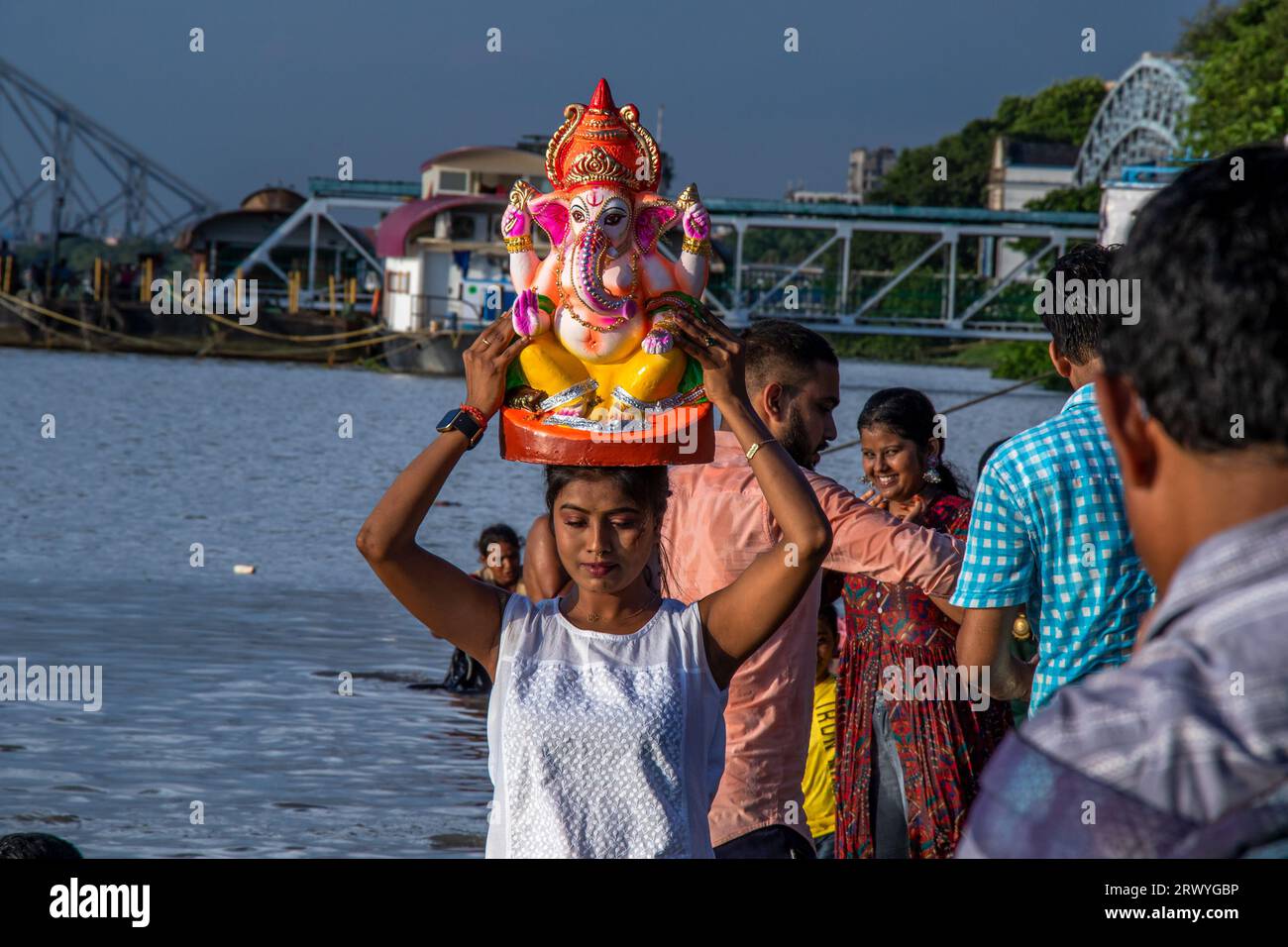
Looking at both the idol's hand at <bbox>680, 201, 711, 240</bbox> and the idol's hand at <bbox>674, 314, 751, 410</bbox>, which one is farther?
the idol's hand at <bbox>680, 201, 711, 240</bbox>

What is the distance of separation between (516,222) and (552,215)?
11 centimetres

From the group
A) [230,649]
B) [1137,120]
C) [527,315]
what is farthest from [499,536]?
[1137,120]

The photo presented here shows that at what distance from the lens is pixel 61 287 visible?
66562 mm

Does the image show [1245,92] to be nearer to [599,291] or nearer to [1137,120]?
[599,291]

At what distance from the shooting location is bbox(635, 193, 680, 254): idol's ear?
4191 millimetres

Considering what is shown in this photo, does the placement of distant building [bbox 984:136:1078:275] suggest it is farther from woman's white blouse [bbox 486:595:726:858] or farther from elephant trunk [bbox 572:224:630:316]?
woman's white blouse [bbox 486:595:726:858]

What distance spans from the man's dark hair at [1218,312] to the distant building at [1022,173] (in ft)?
332

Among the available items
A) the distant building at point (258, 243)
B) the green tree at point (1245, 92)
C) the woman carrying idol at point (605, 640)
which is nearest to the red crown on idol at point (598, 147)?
the woman carrying idol at point (605, 640)

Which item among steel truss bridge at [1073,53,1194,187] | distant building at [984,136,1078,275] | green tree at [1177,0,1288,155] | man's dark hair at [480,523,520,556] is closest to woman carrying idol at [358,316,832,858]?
man's dark hair at [480,523,520,556]

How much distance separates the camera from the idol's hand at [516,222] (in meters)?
4.16

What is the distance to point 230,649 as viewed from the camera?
12.3 m

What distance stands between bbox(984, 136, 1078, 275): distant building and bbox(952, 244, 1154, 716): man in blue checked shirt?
99098 millimetres

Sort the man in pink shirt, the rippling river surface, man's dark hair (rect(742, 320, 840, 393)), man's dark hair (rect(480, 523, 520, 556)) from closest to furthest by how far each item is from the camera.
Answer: the man in pink shirt → man's dark hair (rect(742, 320, 840, 393)) → the rippling river surface → man's dark hair (rect(480, 523, 520, 556))
